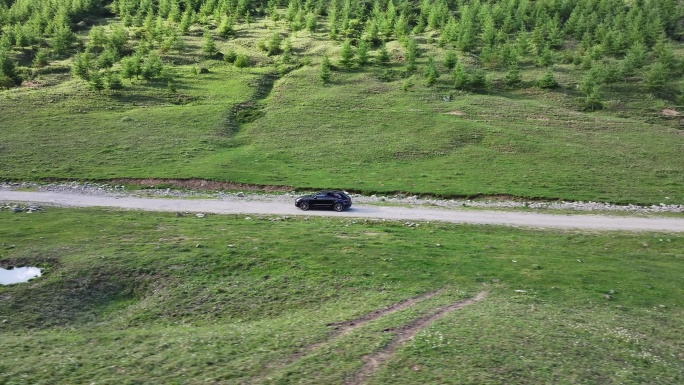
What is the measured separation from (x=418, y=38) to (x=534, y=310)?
12154cm

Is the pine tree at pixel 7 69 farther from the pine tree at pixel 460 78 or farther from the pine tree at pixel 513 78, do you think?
the pine tree at pixel 513 78

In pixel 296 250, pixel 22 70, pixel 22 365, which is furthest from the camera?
pixel 22 70

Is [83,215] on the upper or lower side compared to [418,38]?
lower

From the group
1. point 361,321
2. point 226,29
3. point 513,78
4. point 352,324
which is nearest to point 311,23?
point 226,29

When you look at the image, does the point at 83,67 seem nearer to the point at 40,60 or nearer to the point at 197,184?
the point at 40,60

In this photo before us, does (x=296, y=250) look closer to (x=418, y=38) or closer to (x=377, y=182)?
(x=377, y=182)

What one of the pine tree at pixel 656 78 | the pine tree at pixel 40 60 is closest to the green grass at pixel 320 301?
the pine tree at pixel 656 78

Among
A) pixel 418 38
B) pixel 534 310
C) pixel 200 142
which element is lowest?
pixel 200 142

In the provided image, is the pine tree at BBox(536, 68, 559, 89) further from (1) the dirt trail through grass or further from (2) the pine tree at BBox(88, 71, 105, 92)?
(2) the pine tree at BBox(88, 71, 105, 92)

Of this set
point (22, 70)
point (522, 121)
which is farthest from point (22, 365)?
point (22, 70)

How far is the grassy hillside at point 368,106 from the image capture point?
6047cm

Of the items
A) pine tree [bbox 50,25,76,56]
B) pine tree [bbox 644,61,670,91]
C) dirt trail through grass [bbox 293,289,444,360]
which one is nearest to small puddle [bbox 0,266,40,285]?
dirt trail through grass [bbox 293,289,444,360]

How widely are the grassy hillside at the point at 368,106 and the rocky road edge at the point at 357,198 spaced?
75.7 inches

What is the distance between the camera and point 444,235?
39969 mm
